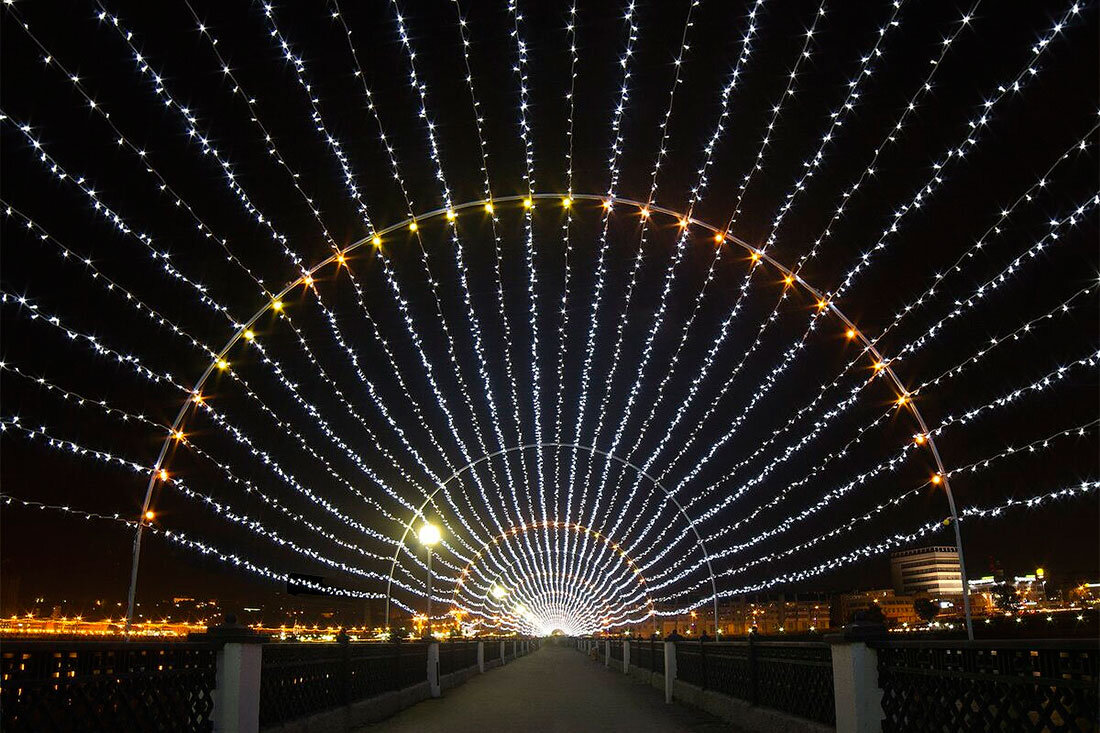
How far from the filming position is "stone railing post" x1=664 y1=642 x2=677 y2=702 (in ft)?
51.0

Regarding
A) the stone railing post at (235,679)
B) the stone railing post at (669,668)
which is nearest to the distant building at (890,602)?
the stone railing post at (669,668)

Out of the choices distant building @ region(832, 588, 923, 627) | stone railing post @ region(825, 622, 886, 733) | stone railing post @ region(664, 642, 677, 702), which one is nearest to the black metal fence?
stone railing post @ region(664, 642, 677, 702)

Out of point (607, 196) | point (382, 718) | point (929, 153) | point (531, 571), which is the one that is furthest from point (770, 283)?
point (531, 571)

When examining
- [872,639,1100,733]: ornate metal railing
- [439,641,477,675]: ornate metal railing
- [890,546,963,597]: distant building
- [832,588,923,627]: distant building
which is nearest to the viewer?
[872,639,1100,733]: ornate metal railing

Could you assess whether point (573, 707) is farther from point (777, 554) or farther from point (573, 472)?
point (573, 472)

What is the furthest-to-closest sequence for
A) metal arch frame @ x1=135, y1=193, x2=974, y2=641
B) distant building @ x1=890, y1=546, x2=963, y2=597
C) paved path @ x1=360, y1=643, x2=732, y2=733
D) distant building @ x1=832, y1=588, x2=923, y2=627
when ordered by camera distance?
1. distant building @ x1=832, y1=588, x2=923, y2=627
2. distant building @ x1=890, y1=546, x2=963, y2=597
3. metal arch frame @ x1=135, y1=193, x2=974, y2=641
4. paved path @ x1=360, y1=643, x2=732, y2=733

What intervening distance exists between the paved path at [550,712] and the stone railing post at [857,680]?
3.34 meters

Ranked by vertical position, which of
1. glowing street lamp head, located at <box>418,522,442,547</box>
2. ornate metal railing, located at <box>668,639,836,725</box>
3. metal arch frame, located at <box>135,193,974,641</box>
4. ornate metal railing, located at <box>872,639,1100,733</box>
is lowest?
ornate metal railing, located at <box>668,639,836,725</box>

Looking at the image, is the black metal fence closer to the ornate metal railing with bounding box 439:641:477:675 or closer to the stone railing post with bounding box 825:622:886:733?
the ornate metal railing with bounding box 439:641:477:675

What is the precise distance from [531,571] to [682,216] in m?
72.1

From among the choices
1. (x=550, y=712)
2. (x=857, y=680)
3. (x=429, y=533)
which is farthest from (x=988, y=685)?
(x=429, y=533)

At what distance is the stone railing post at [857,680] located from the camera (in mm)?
6957

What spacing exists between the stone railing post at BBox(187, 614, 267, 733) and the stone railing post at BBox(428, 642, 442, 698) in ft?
30.5

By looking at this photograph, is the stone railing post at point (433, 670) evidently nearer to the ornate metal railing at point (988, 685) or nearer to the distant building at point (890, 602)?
the ornate metal railing at point (988, 685)
